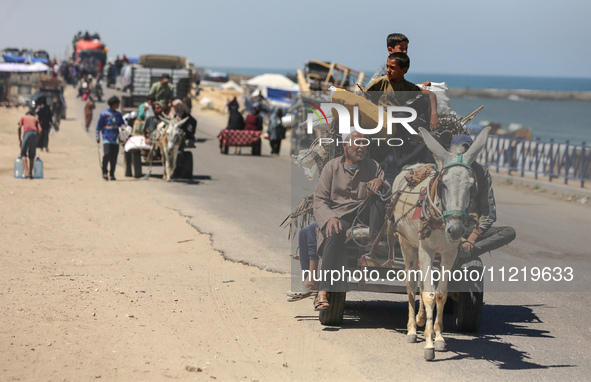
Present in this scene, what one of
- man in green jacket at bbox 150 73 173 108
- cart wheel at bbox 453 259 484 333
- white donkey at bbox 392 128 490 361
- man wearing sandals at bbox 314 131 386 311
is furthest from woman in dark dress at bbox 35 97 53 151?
cart wheel at bbox 453 259 484 333

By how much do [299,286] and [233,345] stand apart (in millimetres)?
1890

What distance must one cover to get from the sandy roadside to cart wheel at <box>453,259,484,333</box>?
4.73 feet

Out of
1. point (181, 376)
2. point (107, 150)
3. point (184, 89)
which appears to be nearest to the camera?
point (181, 376)

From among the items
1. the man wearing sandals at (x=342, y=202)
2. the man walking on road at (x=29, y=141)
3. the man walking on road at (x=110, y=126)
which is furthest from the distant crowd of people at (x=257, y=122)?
the man wearing sandals at (x=342, y=202)

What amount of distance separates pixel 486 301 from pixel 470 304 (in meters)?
1.91

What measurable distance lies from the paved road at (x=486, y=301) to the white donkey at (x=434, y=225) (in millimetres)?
377

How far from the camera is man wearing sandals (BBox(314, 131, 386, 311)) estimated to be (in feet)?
25.6

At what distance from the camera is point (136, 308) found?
856 centimetres

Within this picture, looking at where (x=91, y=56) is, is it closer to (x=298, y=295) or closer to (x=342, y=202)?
(x=298, y=295)

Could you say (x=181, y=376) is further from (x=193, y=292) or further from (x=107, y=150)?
(x=107, y=150)

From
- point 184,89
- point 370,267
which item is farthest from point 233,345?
point 184,89

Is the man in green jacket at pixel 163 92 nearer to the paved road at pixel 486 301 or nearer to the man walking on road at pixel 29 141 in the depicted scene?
the paved road at pixel 486 301

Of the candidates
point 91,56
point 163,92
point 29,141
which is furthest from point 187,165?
point 91,56

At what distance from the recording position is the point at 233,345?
7.33 metres
